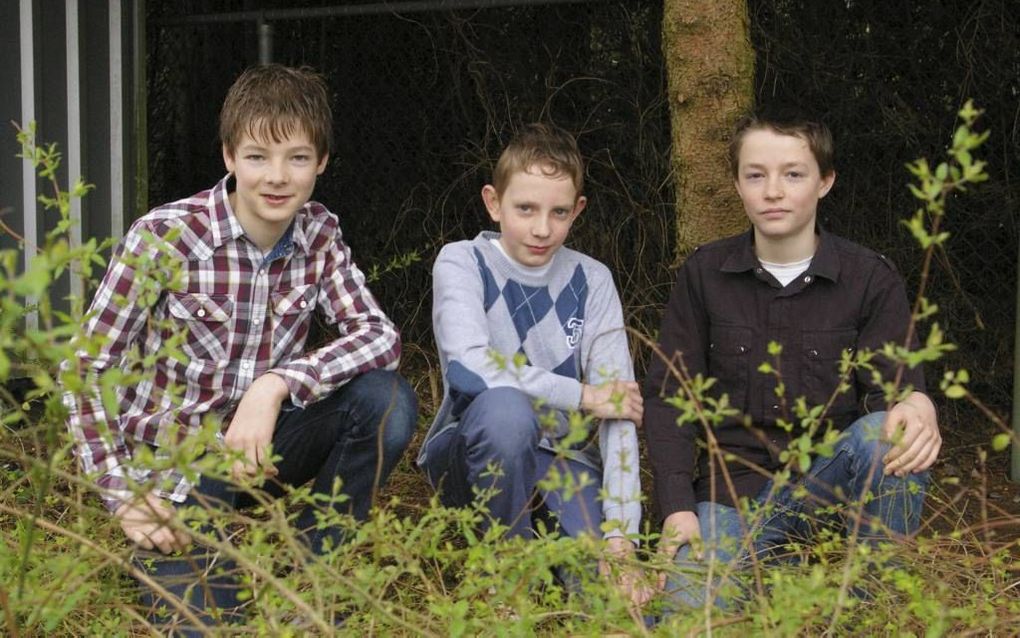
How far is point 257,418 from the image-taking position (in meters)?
2.80

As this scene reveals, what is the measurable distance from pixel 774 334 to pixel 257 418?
128 centimetres

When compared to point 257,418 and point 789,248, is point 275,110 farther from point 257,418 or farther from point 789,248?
point 789,248

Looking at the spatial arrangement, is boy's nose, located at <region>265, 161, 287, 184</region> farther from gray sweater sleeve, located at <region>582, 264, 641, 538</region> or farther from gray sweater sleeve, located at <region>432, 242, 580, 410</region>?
gray sweater sleeve, located at <region>582, 264, 641, 538</region>

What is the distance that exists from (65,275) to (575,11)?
230cm

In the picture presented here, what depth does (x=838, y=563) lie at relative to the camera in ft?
8.59

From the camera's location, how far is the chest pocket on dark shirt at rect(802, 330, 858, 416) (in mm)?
3033

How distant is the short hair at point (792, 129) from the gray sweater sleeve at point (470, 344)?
0.77 meters

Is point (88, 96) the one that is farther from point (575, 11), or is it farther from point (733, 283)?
point (733, 283)

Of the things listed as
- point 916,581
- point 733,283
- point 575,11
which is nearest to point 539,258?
point 733,283

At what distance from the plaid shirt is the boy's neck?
981 mm

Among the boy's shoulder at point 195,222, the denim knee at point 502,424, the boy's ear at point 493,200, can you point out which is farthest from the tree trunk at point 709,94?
the boy's shoulder at point 195,222

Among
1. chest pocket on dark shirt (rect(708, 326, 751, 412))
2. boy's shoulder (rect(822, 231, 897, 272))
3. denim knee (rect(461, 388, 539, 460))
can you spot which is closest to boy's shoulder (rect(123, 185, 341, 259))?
denim knee (rect(461, 388, 539, 460))

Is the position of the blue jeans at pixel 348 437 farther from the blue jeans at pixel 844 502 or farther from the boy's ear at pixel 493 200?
the blue jeans at pixel 844 502

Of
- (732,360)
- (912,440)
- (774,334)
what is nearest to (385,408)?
(732,360)
